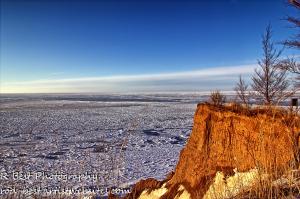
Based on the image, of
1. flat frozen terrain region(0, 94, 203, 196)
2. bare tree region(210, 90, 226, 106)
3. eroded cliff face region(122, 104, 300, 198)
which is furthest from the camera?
flat frozen terrain region(0, 94, 203, 196)

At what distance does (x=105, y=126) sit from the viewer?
21562mm

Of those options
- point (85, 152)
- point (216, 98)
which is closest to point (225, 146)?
point (216, 98)

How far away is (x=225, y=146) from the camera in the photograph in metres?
5.11

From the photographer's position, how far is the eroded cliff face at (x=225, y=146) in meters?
4.23

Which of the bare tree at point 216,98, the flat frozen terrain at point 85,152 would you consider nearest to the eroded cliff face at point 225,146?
the bare tree at point 216,98

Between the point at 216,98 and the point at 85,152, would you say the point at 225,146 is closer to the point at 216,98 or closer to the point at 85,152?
the point at 216,98

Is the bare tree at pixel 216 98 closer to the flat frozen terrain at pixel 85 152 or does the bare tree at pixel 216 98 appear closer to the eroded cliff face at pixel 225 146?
the eroded cliff face at pixel 225 146

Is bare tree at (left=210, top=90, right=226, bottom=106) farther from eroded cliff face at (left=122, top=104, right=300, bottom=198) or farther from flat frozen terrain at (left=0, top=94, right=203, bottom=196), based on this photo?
flat frozen terrain at (left=0, top=94, right=203, bottom=196)

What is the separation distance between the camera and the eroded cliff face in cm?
423

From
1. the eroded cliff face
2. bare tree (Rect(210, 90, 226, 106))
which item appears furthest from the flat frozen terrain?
bare tree (Rect(210, 90, 226, 106))

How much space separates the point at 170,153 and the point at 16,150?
6158mm

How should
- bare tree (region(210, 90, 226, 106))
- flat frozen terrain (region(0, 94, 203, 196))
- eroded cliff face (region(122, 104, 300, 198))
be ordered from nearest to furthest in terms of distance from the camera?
eroded cliff face (region(122, 104, 300, 198))
bare tree (region(210, 90, 226, 106))
flat frozen terrain (region(0, 94, 203, 196))

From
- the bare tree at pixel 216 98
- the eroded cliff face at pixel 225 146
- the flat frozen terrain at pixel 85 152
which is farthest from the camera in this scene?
the flat frozen terrain at pixel 85 152

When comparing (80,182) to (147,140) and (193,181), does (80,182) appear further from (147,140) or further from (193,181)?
(147,140)
